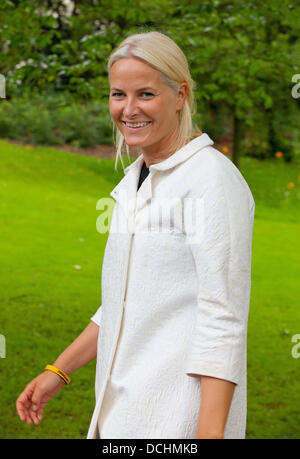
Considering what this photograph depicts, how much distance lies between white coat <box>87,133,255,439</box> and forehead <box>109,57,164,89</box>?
0.19 m

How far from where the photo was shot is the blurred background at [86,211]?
19.1 ft

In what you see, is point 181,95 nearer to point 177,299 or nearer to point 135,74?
point 135,74

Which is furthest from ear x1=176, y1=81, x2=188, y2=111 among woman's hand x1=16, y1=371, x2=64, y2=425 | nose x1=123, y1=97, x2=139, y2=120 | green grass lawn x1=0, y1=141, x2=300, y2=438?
green grass lawn x1=0, y1=141, x2=300, y2=438

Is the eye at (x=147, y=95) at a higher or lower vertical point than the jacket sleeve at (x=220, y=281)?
higher

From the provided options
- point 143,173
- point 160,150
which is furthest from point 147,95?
point 143,173

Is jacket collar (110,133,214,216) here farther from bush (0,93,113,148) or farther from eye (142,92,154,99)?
bush (0,93,113,148)

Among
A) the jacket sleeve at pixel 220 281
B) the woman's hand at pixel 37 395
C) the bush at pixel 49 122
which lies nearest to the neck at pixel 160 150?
the jacket sleeve at pixel 220 281

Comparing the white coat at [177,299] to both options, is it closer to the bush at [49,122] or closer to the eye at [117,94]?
the eye at [117,94]

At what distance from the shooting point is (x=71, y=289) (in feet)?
27.7

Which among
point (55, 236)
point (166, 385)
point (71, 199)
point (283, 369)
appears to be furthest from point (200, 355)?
point (71, 199)

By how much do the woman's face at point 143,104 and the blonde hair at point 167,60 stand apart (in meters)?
0.01

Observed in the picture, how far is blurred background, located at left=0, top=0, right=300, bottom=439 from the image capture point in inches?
229

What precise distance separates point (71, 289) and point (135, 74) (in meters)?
6.91
